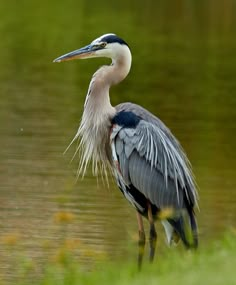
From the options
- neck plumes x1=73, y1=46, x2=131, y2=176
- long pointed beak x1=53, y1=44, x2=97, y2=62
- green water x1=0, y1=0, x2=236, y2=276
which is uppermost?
long pointed beak x1=53, y1=44, x2=97, y2=62

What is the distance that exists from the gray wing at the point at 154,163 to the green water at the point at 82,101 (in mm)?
471

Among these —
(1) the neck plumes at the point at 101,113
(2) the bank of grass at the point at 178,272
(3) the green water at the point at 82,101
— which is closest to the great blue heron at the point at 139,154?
(1) the neck plumes at the point at 101,113

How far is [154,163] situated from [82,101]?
31.5 feet

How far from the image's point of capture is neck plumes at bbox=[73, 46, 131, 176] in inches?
368

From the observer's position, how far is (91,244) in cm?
1000

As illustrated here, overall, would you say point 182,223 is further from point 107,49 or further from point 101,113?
point 107,49

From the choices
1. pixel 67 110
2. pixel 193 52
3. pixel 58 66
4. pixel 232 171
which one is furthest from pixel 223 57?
pixel 232 171

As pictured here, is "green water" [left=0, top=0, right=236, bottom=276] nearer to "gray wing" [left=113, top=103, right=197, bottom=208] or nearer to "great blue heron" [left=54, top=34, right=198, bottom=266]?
"great blue heron" [left=54, top=34, right=198, bottom=266]

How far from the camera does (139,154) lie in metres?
8.88

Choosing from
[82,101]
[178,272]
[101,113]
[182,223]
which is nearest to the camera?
[178,272]

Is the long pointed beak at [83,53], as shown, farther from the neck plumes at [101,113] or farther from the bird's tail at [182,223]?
the bird's tail at [182,223]

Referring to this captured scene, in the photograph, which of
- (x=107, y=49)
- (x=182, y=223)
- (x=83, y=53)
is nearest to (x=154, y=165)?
(x=182, y=223)

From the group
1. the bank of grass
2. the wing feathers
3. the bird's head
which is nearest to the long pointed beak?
the bird's head

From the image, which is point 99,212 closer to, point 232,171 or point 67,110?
point 232,171
